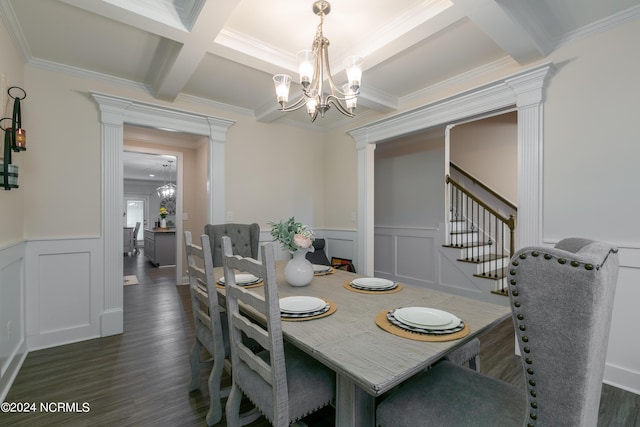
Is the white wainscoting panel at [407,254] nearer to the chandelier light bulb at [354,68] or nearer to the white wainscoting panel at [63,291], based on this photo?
the chandelier light bulb at [354,68]

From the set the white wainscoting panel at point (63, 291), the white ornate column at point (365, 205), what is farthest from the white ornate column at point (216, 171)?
the white ornate column at point (365, 205)

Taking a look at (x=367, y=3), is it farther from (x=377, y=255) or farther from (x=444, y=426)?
(x=377, y=255)

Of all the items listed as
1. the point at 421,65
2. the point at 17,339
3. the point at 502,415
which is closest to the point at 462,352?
the point at 502,415

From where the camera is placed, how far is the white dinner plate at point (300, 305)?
1361 millimetres

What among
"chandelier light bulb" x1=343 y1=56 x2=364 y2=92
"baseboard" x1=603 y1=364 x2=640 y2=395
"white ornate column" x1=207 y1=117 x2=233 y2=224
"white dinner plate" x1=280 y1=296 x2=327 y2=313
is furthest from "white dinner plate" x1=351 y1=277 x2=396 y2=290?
"white ornate column" x1=207 y1=117 x2=233 y2=224

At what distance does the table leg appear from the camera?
1.05 m

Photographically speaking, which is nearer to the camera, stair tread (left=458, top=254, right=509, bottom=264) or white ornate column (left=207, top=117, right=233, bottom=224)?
white ornate column (left=207, top=117, right=233, bottom=224)

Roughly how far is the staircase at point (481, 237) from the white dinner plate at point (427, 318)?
2734mm

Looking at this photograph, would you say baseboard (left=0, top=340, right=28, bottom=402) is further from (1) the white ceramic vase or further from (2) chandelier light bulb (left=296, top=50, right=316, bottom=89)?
(2) chandelier light bulb (left=296, top=50, right=316, bottom=89)

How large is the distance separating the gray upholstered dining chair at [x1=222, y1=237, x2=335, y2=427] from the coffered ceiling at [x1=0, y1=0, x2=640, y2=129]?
1.54 metres

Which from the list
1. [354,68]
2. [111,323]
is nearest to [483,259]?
[354,68]

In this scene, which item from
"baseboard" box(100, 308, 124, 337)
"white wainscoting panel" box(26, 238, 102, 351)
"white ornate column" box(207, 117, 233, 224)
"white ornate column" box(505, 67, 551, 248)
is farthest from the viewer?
"white ornate column" box(207, 117, 233, 224)

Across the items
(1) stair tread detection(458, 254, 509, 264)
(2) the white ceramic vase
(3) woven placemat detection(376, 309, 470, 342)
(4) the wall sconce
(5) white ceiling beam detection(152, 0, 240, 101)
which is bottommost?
(1) stair tread detection(458, 254, 509, 264)

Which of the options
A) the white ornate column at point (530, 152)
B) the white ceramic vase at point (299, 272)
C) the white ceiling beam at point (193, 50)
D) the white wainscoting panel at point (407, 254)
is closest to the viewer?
the white ceiling beam at point (193, 50)
